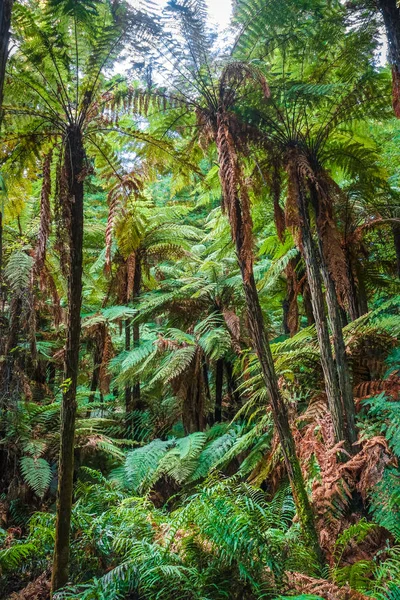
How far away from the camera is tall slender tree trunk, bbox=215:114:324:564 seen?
2426 millimetres

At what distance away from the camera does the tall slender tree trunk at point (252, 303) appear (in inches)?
95.5

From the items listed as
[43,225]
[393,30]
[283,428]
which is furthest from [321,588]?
[393,30]

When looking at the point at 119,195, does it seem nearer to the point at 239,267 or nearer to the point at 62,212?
the point at 62,212

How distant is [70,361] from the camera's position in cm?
237

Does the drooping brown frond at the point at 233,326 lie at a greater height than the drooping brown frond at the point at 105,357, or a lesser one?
greater

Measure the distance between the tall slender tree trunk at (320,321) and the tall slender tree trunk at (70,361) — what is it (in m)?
1.54

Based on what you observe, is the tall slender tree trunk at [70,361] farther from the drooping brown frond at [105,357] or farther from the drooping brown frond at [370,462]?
the drooping brown frond at [105,357]

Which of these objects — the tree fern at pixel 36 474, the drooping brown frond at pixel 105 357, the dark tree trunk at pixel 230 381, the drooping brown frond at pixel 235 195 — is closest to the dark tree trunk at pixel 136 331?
the drooping brown frond at pixel 105 357

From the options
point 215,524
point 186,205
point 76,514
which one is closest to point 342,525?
point 215,524

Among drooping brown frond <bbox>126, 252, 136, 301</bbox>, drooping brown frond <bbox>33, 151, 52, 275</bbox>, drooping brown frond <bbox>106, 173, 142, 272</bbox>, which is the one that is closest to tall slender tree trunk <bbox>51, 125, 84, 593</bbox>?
drooping brown frond <bbox>33, 151, 52, 275</bbox>

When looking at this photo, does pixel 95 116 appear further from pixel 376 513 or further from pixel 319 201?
pixel 376 513

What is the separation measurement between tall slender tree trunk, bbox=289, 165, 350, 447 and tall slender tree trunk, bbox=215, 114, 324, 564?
0.55 m

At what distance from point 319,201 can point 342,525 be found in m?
2.37

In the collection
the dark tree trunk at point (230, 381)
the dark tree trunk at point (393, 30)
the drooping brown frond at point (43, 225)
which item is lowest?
the dark tree trunk at point (230, 381)
